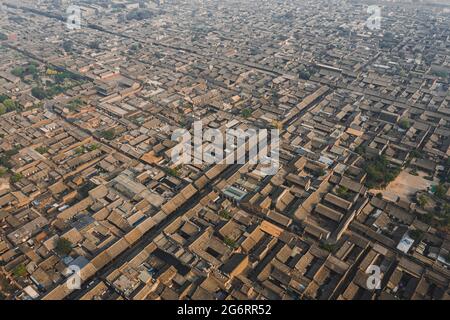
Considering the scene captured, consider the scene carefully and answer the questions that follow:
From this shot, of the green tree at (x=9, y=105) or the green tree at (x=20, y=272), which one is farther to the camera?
the green tree at (x=9, y=105)

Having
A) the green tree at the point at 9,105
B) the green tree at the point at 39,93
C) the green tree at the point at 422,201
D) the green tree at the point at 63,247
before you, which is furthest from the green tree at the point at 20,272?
the green tree at the point at 422,201

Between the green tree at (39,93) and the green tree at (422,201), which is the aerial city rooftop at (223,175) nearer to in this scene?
the green tree at (422,201)

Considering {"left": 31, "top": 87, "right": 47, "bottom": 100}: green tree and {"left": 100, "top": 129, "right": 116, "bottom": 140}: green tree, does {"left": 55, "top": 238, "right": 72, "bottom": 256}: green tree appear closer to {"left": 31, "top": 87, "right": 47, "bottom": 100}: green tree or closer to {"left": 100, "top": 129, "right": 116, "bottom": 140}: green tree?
{"left": 100, "top": 129, "right": 116, "bottom": 140}: green tree

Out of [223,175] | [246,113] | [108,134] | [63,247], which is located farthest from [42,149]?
[246,113]

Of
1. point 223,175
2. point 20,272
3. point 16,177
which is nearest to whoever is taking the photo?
point 20,272

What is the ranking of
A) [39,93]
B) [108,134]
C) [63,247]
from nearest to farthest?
[63,247], [108,134], [39,93]

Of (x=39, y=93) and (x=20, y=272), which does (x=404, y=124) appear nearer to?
(x=20, y=272)

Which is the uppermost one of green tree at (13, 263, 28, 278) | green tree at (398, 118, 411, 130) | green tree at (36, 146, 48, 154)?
green tree at (398, 118, 411, 130)

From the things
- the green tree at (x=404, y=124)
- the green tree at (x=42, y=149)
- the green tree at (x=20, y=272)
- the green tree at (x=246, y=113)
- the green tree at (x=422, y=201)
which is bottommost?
the green tree at (x=20, y=272)

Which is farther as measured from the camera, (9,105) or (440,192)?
(9,105)

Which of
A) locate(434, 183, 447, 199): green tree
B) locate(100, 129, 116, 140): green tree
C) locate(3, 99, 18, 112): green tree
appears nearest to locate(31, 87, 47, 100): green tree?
locate(3, 99, 18, 112): green tree

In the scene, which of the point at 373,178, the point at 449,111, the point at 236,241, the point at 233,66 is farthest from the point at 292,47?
the point at 236,241

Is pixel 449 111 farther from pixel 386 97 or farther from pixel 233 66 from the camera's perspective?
pixel 233 66

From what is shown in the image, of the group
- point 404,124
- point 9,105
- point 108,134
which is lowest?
point 9,105
